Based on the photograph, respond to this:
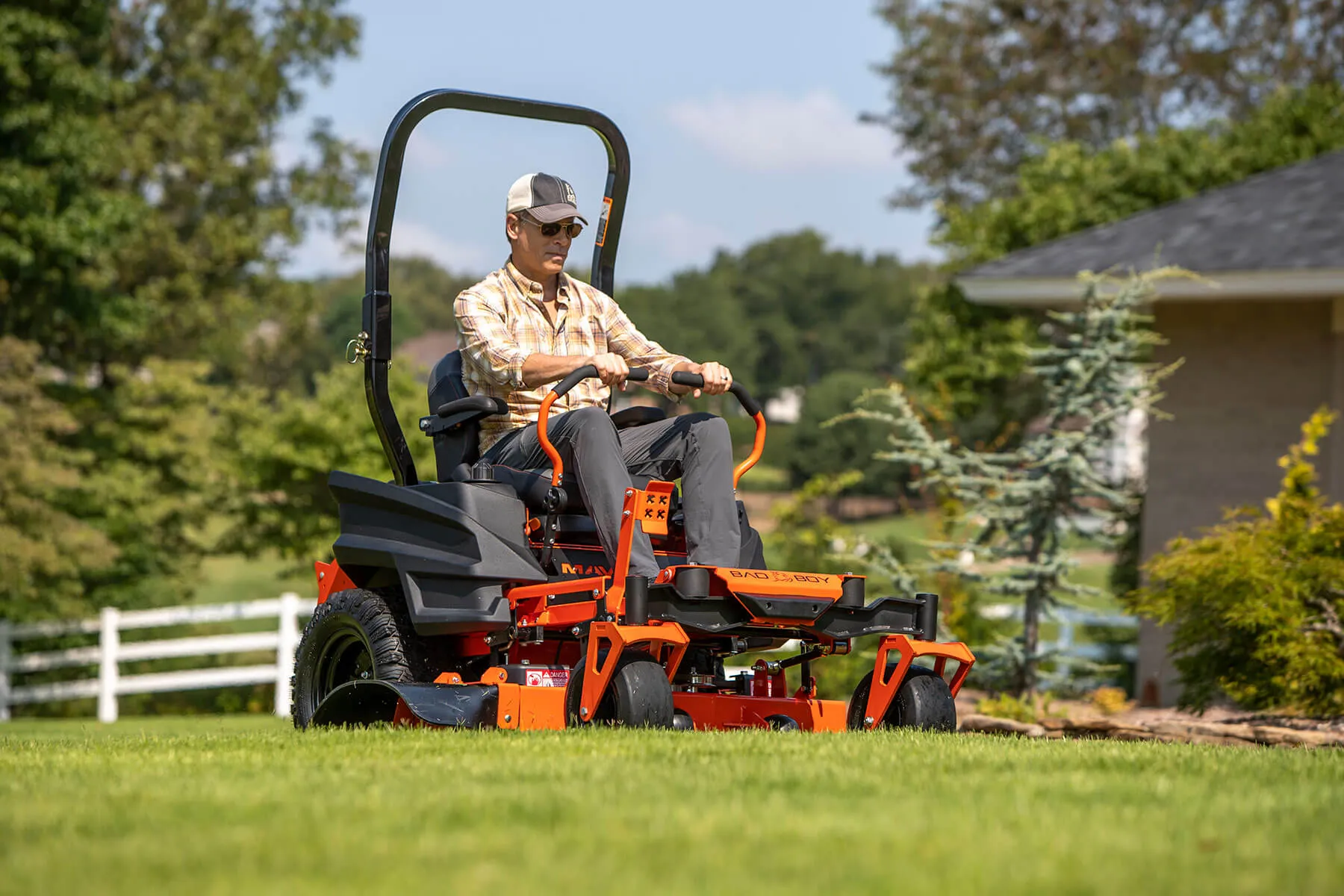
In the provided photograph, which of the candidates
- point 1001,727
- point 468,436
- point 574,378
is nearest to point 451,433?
point 468,436

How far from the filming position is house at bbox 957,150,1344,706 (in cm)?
1267

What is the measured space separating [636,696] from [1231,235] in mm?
9124

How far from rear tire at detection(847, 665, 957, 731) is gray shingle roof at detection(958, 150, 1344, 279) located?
7.00m

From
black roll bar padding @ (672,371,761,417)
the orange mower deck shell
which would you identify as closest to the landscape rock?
the orange mower deck shell

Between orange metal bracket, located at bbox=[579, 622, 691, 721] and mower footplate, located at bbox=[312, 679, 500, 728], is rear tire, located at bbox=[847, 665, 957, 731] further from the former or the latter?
mower footplate, located at bbox=[312, 679, 500, 728]

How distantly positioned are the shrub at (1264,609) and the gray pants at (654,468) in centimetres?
384

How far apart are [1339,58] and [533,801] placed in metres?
27.6

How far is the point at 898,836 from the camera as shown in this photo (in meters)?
3.44

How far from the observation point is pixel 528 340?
6.52m

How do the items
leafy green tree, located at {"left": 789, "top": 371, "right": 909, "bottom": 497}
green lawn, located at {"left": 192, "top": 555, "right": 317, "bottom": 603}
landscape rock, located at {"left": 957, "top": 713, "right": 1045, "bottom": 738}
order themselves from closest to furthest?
landscape rock, located at {"left": 957, "top": 713, "right": 1045, "bottom": 738}
green lawn, located at {"left": 192, "top": 555, "right": 317, "bottom": 603}
leafy green tree, located at {"left": 789, "top": 371, "right": 909, "bottom": 497}

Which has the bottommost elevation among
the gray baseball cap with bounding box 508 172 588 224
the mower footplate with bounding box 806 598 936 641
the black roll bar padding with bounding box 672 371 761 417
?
the mower footplate with bounding box 806 598 936 641

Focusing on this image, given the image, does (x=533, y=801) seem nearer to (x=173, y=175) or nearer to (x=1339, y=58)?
(x=173, y=175)

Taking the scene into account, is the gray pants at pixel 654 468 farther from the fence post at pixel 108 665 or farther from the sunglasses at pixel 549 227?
the fence post at pixel 108 665

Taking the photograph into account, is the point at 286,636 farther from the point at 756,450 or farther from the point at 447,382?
the point at 756,450
